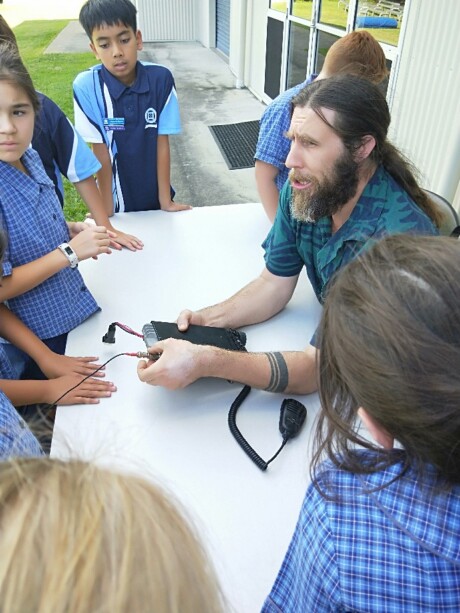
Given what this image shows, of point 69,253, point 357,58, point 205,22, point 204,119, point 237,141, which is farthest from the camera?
point 205,22

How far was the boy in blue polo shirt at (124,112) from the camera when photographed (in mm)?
A: 2092

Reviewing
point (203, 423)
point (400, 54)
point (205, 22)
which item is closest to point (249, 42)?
point (205, 22)

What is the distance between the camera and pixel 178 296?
161 cm

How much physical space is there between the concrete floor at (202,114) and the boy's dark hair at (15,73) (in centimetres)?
287

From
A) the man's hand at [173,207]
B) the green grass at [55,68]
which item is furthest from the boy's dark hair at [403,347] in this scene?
the green grass at [55,68]

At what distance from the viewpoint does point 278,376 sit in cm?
123

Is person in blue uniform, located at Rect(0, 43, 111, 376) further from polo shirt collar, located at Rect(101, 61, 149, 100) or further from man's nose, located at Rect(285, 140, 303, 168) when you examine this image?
polo shirt collar, located at Rect(101, 61, 149, 100)

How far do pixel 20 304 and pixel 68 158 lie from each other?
0.73 metres

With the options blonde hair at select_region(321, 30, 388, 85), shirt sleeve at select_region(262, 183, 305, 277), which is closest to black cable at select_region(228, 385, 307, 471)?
shirt sleeve at select_region(262, 183, 305, 277)

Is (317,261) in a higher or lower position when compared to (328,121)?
lower

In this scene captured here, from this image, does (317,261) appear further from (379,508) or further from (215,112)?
(215,112)

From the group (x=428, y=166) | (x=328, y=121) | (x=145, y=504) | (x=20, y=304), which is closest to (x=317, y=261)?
(x=328, y=121)

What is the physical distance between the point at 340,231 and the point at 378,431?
824mm

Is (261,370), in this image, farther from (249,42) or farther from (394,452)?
(249,42)
